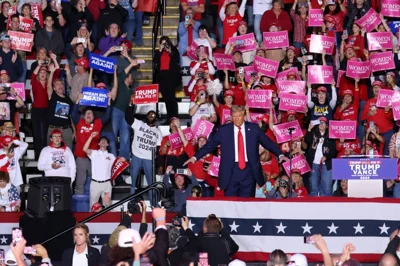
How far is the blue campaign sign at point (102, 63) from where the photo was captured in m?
23.0

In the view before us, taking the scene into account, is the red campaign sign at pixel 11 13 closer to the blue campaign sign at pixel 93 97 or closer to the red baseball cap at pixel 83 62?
the red baseball cap at pixel 83 62

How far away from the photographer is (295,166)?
2144 centimetres

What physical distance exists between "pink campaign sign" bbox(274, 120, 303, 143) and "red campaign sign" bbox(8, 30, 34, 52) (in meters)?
4.97

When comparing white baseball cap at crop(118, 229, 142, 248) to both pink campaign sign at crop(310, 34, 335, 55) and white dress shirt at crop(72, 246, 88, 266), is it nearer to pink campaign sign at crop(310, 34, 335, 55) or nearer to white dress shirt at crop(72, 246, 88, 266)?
white dress shirt at crop(72, 246, 88, 266)

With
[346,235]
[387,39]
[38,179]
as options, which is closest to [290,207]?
[346,235]

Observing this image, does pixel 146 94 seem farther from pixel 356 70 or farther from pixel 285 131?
pixel 356 70

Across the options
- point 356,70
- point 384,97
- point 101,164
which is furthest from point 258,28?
point 101,164

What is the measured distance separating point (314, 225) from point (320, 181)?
15.8 ft

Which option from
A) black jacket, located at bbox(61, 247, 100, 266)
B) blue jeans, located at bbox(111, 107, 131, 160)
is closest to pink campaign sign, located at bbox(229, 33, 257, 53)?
blue jeans, located at bbox(111, 107, 131, 160)

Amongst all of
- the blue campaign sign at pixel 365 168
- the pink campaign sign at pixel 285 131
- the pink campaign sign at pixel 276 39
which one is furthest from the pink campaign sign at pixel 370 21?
the blue campaign sign at pixel 365 168

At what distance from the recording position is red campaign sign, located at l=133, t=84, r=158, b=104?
2220 cm

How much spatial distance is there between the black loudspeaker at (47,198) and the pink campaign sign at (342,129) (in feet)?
19.1

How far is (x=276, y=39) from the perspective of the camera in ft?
79.0

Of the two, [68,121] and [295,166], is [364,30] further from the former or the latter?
[68,121]
